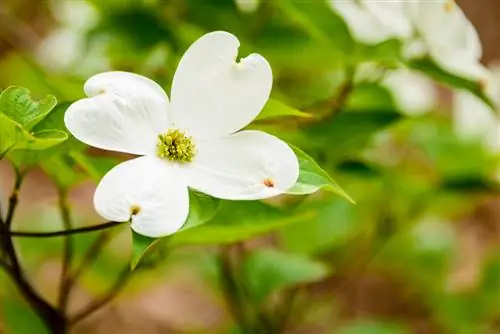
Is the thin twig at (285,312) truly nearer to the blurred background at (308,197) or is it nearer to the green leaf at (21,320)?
the blurred background at (308,197)

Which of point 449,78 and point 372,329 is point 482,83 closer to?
point 449,78

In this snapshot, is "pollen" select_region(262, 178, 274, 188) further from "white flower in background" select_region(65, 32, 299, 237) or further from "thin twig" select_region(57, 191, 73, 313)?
"thin twig" select_region(57, 191, 73, 313)

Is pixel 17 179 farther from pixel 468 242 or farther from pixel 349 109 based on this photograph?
pixel 468 242

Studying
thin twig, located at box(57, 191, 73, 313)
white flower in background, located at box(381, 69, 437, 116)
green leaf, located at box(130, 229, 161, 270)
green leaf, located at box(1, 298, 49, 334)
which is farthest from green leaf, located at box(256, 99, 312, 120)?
white flower in background, located at box(381, 69, 437, 116)

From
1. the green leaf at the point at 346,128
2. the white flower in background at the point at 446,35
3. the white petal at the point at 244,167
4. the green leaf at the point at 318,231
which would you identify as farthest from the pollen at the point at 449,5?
the green leaf at the point at 318,231

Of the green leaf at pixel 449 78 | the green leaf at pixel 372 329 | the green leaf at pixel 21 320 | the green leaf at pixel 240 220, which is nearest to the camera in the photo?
the green leaf at pixel 240 220

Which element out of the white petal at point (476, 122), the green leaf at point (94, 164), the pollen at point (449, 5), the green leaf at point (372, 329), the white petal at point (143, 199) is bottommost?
the green leaf at point (372, 329)

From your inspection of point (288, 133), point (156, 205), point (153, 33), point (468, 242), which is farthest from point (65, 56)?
point (468, 242)
